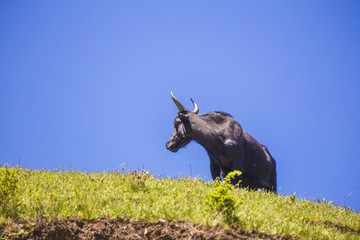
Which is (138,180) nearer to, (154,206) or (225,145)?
(154,206)

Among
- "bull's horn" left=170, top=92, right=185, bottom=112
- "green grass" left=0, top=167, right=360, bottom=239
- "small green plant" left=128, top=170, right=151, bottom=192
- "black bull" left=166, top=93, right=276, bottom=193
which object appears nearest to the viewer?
"green grass" left=0, top=167, right=360, bottom=239

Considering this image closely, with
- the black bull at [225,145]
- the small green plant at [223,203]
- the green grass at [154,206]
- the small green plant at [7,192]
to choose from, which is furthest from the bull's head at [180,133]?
the small green plant at [7,192]

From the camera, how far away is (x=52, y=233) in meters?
6.04

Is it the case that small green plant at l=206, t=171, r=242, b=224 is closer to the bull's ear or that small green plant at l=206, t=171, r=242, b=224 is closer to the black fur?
the black fur

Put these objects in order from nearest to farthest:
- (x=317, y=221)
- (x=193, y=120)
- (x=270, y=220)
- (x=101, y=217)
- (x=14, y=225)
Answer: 1. (x=14, y=225)
2. (x=101, y=217)
3. (x=270, y=220)
4. (x=317, y=221)
5. (x=193, y=120)

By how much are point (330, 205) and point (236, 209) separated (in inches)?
182

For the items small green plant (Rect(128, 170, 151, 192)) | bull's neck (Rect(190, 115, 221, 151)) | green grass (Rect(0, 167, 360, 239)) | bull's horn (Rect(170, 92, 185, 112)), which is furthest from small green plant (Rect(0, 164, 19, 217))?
bull's horn (Rect(170, 92, 185, 112))

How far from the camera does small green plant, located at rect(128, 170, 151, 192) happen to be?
27.3ft

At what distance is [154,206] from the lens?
6898mm

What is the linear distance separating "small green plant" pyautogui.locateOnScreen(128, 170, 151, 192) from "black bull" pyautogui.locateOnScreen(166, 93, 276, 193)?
301cm

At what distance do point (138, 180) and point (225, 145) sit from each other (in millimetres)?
3792

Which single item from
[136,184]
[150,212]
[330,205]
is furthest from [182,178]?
[330,205]

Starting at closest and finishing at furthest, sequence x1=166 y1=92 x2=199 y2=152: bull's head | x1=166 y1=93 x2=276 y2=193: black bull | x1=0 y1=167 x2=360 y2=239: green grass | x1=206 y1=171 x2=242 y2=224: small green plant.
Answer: x1=0 y1=167 x2=360 y2=239: green grass → x1=206 y1=171 x2=242 y2=224: small green plant → x1=166 y1=93 x2=276 y2=193: black bull → x1=166 y1=92 x2=199 y2=152: bull's head

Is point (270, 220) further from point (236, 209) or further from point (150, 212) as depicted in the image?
point (150, 212)
